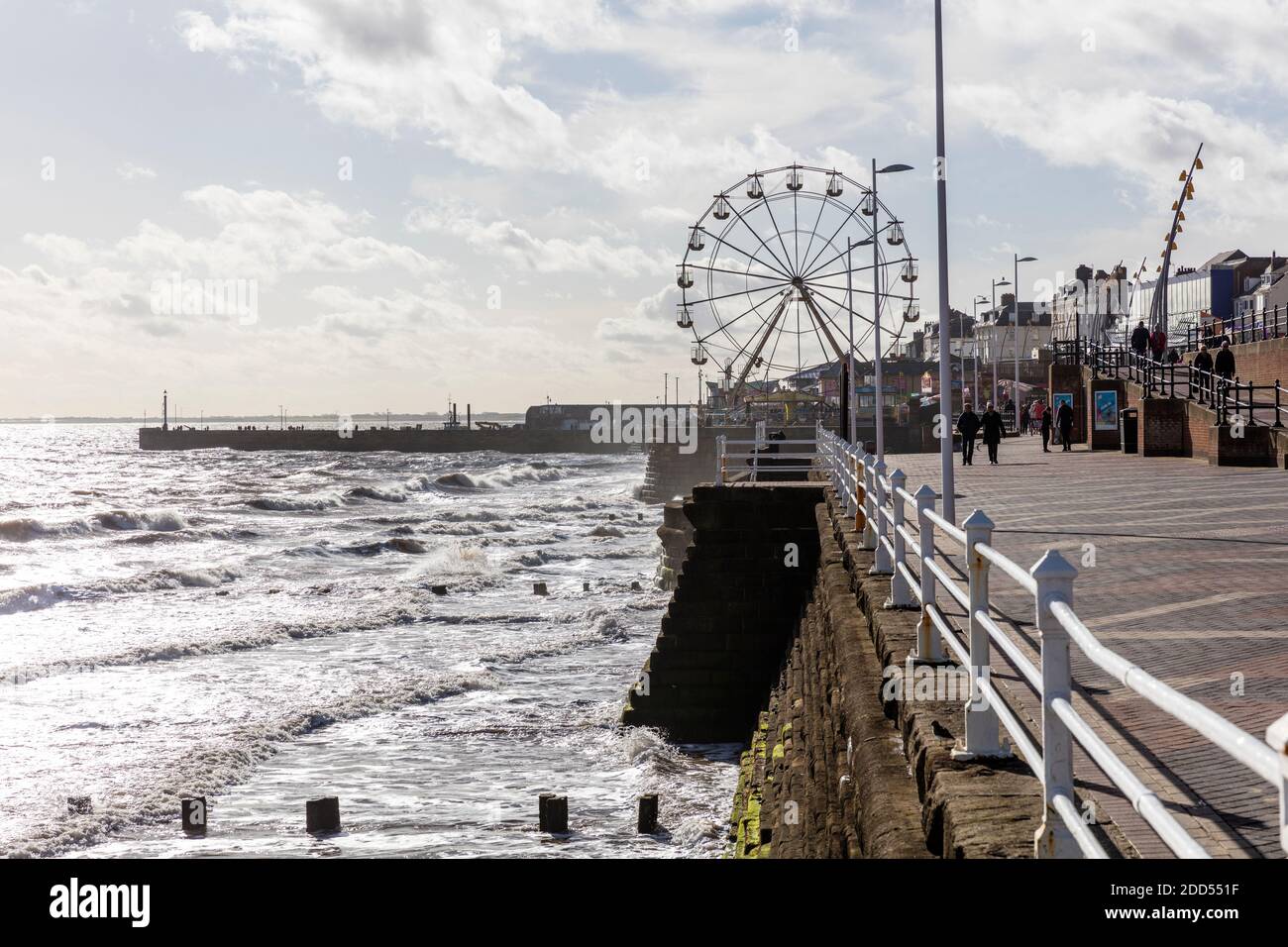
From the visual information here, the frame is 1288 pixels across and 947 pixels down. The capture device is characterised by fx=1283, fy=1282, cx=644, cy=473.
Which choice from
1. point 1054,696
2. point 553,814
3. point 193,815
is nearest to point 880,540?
point 553,814

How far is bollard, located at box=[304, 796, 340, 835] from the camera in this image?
12945 mm

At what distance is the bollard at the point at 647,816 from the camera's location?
1277cm

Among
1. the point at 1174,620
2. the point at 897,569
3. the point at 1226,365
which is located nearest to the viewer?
the point at 1174,620

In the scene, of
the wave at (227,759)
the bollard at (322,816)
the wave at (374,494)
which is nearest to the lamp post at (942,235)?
the bollard at (322,816)

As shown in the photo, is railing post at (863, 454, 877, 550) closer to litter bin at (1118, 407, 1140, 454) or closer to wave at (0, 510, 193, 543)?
litter bin at (1118, 407, 1140, 454)

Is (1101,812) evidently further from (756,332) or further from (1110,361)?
(756,332)

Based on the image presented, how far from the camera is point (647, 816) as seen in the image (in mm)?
12805

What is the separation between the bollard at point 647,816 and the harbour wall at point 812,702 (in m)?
0.80

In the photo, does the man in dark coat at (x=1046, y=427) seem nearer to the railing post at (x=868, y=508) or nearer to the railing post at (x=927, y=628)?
the railing post at (x=868, y=508)

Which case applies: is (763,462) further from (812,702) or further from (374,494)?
(374,494)

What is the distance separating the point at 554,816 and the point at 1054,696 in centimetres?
975

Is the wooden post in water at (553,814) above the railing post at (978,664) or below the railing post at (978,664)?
below
